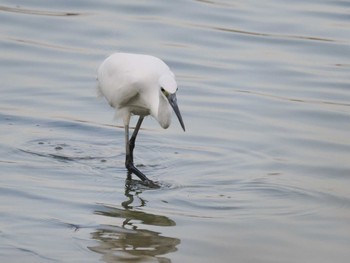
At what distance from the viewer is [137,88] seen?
8.34 meters

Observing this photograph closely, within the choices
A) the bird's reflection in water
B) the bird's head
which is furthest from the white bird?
the bird's reflection in water

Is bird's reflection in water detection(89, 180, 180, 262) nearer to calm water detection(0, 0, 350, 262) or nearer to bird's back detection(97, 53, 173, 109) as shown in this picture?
calm water detection(0, 0, 350, 262)

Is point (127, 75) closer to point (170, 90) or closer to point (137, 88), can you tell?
point (137, 88)

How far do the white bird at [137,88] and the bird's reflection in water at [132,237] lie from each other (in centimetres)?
76

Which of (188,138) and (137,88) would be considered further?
(188,138)

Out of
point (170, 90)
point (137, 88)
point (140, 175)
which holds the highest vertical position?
point (170, 90)

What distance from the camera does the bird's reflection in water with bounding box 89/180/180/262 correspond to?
6353 mm

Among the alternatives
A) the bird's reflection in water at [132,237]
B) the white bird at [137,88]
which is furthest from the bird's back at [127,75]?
the bird's reflection in water at [132,237]

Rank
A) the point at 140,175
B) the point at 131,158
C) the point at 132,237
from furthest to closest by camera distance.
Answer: the point at 131,158 → the point at 140,175 → the point at 132,237

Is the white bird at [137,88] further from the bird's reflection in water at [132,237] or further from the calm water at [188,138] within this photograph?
the bird's reflection in water at [132,237]

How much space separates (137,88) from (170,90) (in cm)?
60

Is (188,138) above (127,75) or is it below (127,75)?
below

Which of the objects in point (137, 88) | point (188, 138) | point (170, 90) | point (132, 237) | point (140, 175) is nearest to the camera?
point (132, 237)

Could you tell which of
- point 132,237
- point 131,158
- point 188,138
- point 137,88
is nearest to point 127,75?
point 137,88
